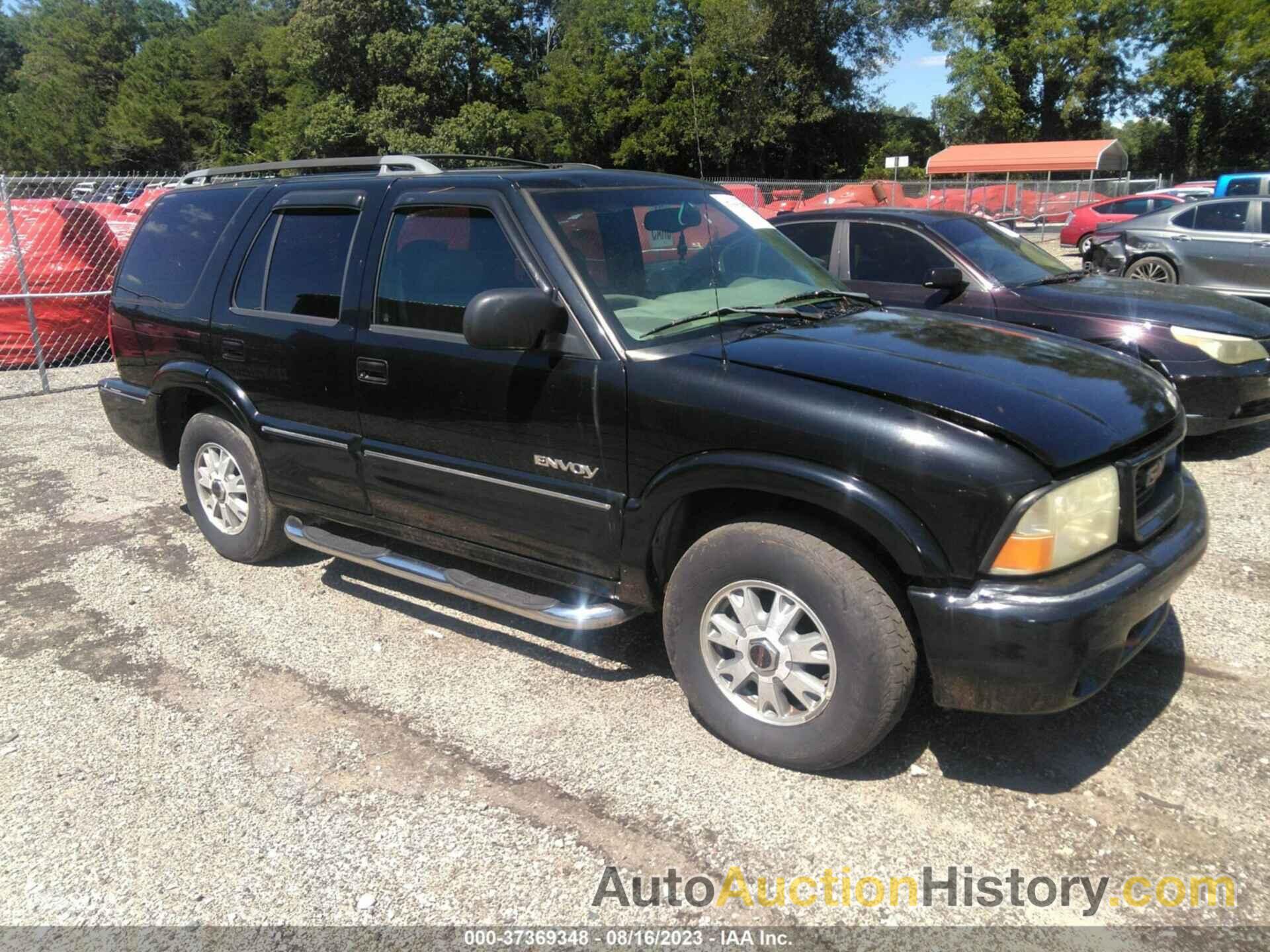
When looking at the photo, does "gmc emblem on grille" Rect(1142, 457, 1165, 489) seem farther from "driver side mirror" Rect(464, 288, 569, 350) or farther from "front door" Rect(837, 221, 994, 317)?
"front door" Rect(837, 221, 994, 317)

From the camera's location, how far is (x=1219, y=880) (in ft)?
8.64

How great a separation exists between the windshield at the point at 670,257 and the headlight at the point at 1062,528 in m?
1.36

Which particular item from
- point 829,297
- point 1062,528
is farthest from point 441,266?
point 1062,528

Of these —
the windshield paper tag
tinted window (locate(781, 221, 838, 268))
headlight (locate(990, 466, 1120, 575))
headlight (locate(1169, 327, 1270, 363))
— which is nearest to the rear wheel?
headlight (locate(1169, 327, 1270, 363))

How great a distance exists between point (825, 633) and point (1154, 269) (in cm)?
1115

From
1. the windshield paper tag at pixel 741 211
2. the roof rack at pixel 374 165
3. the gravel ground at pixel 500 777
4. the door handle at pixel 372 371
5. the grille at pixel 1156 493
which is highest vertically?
the roof rack at pixel 374 165

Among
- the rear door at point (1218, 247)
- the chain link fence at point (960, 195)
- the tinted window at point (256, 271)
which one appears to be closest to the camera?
the tinted window at point (256, 271)

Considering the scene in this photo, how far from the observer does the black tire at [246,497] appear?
484 cm

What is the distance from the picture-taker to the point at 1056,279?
22.7 ft

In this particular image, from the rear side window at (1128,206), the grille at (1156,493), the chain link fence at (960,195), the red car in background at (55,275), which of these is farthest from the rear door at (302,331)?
the rear side window at (1128,206)

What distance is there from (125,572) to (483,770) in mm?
2964

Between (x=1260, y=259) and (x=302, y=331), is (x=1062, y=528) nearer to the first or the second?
(x=302, y=331)

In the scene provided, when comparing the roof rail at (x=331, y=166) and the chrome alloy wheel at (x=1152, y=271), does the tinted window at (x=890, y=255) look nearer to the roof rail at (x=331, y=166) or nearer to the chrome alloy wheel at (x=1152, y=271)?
the roof rail at (x=331, y=166)

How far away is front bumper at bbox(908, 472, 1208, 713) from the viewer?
2664mm
